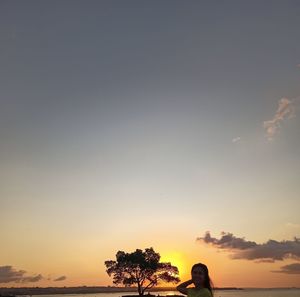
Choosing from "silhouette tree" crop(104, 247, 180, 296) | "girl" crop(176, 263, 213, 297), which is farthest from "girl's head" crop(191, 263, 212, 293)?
"silhouette tree" crop(104, 247, 180, 296)

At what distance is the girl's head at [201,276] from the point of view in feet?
22.7

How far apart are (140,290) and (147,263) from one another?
6960mm

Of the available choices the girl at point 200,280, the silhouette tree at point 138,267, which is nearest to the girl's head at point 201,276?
the girl at point 200,280

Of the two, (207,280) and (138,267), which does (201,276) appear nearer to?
(207,280)

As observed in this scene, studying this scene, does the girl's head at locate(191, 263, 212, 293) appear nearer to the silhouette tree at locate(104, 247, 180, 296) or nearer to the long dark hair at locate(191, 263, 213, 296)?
the long dark hair at locate(191, 263, 213, 296)

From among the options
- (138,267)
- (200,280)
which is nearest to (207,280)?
(200,280)

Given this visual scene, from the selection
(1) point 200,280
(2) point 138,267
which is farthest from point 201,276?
(2) point 138,267

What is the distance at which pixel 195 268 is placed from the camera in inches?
276

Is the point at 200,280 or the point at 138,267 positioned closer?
the point at 200,280

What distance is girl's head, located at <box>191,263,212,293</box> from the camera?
6.92 m

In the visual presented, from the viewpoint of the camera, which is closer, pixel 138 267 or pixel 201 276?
pixel 201 276

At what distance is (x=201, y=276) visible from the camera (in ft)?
22.7

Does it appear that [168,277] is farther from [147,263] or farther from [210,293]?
[210,293]

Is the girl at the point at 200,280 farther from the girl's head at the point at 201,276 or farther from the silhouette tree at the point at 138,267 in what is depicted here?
the silhouette tree at the point at 138,267
